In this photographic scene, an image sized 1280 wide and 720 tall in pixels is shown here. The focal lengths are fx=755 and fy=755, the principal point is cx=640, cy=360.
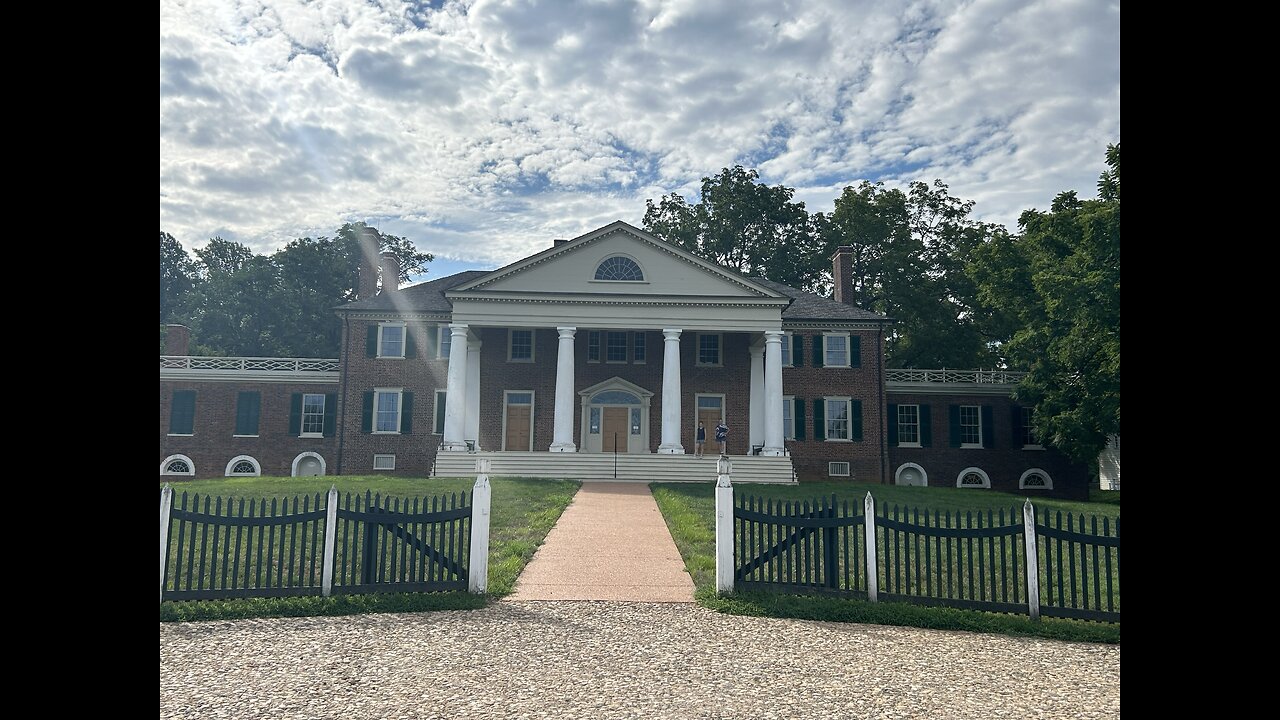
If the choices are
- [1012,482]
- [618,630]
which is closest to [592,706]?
[618,630]

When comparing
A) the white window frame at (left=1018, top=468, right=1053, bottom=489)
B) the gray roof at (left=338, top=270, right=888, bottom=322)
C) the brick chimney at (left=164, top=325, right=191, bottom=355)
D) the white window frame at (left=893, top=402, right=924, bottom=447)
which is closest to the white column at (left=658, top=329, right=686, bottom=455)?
the gray roof at (left=338, top=270, right=888, bottom=322)

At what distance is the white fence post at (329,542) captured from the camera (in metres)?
8.49

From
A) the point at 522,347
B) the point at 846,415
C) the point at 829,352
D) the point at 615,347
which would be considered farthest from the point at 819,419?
the point at 522,347

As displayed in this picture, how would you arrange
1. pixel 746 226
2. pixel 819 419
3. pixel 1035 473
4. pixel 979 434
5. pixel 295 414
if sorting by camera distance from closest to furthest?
pixel 819 419 → pixel 295 414 → pixel 1035 473 → pixel 979 434 → pixel 746 226

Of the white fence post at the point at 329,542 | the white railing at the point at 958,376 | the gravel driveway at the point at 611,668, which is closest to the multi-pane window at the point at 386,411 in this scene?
the white railing at the point at 958,376

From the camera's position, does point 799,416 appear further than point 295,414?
No

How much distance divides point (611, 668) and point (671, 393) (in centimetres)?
2178

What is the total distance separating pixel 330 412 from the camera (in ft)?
102

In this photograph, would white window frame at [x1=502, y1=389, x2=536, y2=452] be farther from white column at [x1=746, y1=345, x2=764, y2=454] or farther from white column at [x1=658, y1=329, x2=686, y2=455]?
white column at [x1=746, y1=345, x2=764, y2=454]

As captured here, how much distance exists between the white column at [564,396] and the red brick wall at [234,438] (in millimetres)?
9869

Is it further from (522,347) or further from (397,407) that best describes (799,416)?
(397,407)

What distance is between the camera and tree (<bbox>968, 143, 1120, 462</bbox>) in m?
23.4

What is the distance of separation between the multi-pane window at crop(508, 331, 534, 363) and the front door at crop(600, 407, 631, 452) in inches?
152
